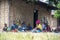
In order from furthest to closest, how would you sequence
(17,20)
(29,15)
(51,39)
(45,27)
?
(29,15) < (17,20) < (45,27) < (51,39)

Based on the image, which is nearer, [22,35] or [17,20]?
[22,35]

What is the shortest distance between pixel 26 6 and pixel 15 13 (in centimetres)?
139

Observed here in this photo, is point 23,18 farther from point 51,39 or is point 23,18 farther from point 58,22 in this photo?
point 51,39

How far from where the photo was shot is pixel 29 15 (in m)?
21.0

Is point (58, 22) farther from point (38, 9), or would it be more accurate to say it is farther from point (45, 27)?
point (45, 27)

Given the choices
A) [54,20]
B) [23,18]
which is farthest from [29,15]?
[54,20]

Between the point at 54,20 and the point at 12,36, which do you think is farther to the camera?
the point at 54,20

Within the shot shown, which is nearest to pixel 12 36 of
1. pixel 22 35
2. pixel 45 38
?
pixel 22 35

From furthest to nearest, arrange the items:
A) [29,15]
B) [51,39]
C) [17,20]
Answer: [29,15]
[17,20]
[51,39]

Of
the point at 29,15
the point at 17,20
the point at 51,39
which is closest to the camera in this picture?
the point at 51,39

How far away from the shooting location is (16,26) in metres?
18.3

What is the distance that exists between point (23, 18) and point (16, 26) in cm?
224

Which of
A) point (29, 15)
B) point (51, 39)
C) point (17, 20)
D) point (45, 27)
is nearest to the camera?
point (51, 39)

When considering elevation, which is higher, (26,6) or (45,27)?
(26,6)
